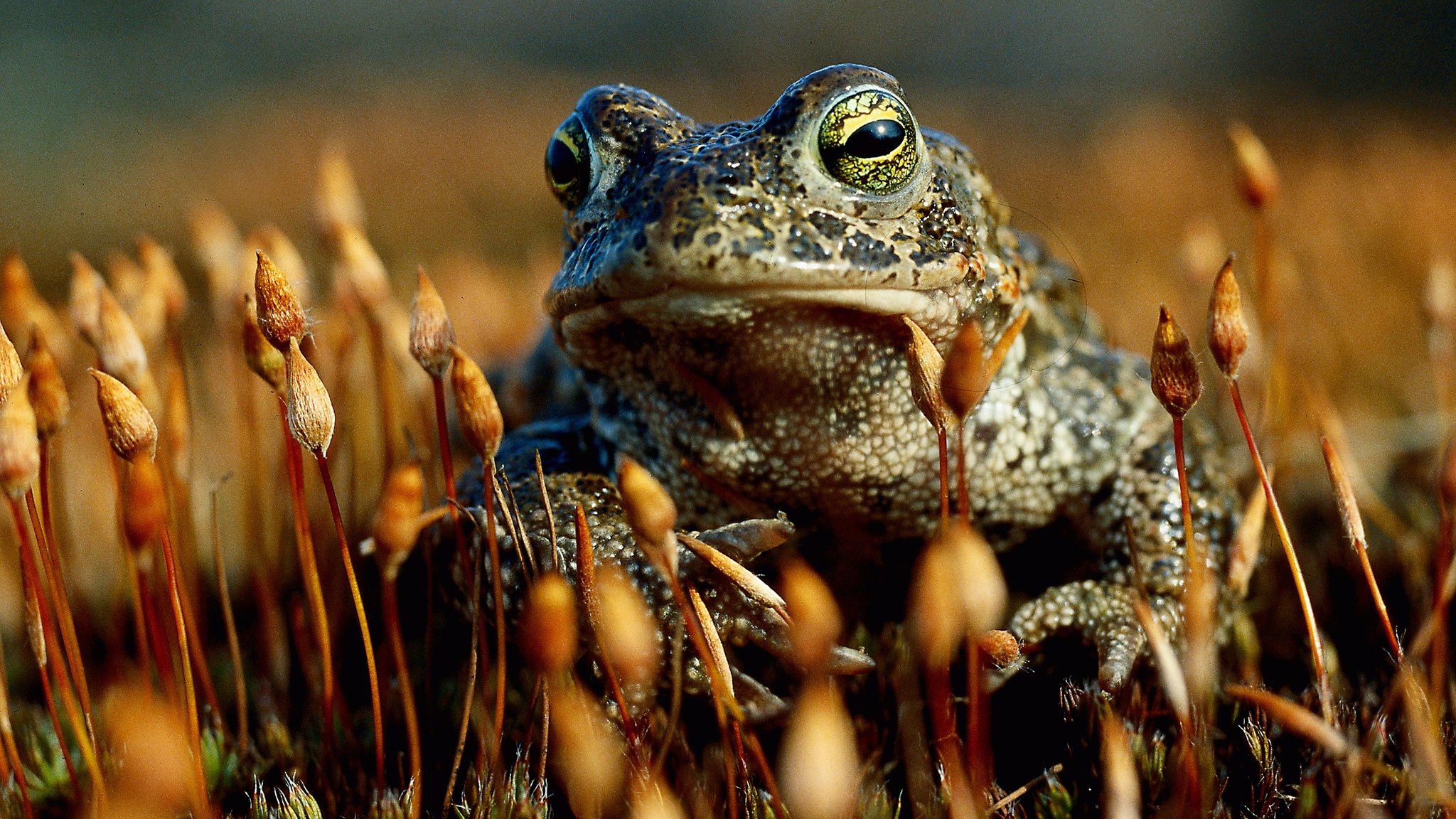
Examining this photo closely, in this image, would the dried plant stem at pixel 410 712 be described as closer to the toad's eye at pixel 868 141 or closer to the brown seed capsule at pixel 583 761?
the brown seed capsule at pixel 583 761

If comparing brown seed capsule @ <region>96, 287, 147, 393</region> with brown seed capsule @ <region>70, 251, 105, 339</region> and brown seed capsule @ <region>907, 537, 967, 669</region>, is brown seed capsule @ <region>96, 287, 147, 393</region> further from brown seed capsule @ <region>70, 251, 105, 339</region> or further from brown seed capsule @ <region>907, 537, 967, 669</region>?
brown seed capsule @ <region>907, 537, 967, 669</region>

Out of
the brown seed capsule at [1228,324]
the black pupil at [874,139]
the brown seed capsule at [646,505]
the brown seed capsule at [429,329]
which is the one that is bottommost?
the brown seed capsule at [646,505]

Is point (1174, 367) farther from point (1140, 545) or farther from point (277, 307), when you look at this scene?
point (277, 307)

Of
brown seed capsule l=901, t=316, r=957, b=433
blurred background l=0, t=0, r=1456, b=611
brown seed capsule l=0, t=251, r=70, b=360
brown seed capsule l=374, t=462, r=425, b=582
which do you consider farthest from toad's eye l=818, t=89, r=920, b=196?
brown seed capsule l=0, t=251, r=70, b=360

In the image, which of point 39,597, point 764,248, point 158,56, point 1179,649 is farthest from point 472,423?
point 158,56

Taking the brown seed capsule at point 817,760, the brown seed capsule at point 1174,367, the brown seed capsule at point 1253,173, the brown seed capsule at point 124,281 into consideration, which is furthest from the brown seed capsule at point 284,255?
the brown seed capsule at point 1253,173

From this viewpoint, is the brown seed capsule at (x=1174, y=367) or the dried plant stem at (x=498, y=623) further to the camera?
the dried plant stem at (x=498, y=623)

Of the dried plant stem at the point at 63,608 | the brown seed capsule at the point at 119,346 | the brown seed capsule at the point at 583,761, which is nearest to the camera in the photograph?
the brown seed capsule at the point at 583,761
